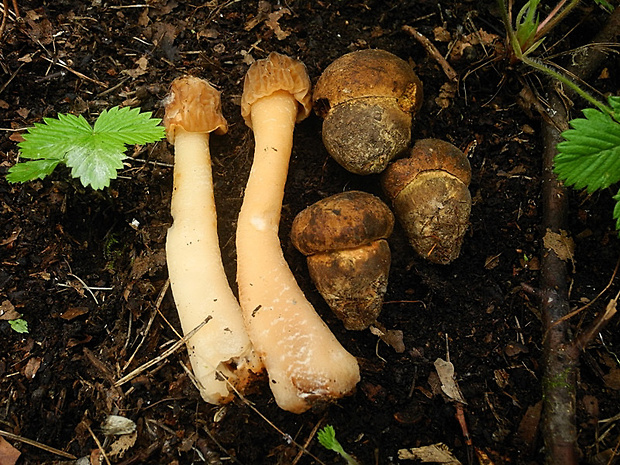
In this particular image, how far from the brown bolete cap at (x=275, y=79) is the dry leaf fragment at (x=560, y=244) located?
185 cm

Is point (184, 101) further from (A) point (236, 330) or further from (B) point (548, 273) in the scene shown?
(B) point (548, 273)

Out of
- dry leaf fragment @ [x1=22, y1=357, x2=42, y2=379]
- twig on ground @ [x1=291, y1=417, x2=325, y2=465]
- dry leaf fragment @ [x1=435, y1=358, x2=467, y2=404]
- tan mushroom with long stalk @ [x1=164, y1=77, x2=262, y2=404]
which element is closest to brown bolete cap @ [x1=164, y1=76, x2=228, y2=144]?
tan mushroom with long stalk @ [x1=164, y1=77, x2=262, y2=404]

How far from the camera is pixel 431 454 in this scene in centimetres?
259

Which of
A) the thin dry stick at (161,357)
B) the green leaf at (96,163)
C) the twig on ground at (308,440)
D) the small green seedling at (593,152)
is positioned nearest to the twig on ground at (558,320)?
the small green seedling at (593,152)

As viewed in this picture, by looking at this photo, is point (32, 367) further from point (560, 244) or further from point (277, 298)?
point (560, 244)

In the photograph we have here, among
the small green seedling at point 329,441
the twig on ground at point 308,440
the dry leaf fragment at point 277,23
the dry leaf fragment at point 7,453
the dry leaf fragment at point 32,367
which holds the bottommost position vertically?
the dry leaf fragment at point 7,453

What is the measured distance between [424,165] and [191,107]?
1598mm

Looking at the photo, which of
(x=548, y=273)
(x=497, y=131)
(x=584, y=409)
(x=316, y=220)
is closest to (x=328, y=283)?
(x=316, y=220)

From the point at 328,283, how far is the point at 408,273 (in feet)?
2.11

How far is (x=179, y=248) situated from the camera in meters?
3.10

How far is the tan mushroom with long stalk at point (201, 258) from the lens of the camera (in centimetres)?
283

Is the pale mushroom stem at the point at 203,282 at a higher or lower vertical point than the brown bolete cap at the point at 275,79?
lower

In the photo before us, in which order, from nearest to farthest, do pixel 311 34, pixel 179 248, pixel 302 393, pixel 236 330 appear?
1. pixel 302 393
2. pixel 236 330
3. pixel 179 248
4. pixel 311 34

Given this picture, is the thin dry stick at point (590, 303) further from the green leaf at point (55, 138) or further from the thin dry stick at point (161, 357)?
the green leaf at point (55, 138)
